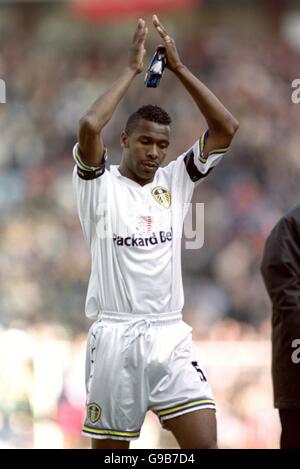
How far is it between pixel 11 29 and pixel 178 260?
34.5ft

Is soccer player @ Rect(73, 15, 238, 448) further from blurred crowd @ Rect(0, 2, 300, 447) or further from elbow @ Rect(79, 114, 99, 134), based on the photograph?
blurred crowd @ Rect(0, 2, 300, 447)

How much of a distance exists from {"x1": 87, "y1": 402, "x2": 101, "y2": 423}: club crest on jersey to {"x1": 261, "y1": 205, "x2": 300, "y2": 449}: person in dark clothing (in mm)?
991

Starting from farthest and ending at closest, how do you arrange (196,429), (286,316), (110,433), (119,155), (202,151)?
(119,155)
(286,316)
(202,151)
(110,433)
(196,429)

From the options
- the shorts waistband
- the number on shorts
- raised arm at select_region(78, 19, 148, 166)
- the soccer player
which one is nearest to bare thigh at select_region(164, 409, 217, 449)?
the soccer player

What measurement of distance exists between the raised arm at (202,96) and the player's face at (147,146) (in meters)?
0.22

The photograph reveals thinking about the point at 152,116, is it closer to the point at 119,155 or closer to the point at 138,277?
the point at 138,277

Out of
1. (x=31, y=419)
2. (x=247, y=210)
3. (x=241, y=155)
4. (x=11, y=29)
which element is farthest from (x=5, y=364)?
(x=11, y=29)

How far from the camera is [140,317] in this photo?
16.6 ft

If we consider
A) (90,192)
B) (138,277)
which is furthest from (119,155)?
(138,277)

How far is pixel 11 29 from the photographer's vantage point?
1500 centimetres

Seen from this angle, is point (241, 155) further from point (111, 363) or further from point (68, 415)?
point (111, 363)

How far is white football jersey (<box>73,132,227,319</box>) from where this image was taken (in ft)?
16.6

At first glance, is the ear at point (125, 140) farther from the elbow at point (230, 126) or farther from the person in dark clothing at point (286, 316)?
the person in dark clothing at point (286, 316)

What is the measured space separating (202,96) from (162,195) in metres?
0.54
